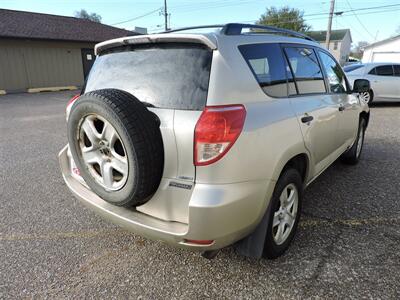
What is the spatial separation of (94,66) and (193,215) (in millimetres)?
1756

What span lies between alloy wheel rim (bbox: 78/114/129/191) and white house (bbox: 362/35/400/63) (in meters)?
36.3

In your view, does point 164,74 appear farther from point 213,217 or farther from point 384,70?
point 384,70

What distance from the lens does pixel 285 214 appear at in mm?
2531

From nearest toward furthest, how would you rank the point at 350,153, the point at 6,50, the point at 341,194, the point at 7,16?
the point at 341,194 → the point at 350,153 → the point at 6,50 → the point at 7,16

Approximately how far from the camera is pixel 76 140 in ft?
7.53

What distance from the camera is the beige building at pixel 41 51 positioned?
1747 cm

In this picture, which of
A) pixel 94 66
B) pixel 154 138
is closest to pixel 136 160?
pixel 154 138

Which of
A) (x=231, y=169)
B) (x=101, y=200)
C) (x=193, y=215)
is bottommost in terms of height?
(x=101, y=200)

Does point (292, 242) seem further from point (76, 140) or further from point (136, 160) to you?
point (76, 140)

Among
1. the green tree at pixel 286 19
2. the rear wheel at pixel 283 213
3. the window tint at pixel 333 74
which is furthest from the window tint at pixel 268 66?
the green tree at pixel 286 19

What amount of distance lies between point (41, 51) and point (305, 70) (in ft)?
65.1

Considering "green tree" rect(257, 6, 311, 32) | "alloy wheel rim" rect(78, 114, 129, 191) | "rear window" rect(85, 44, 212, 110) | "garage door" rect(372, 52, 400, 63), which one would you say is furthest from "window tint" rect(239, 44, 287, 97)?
"green tree" rect(257, 6, 311, 32)

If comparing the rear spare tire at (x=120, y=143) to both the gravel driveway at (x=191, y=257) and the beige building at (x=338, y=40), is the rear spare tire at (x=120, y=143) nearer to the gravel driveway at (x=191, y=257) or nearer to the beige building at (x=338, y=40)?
the gravel driveway at (x=191, y=257)

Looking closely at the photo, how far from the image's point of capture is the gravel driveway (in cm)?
222
